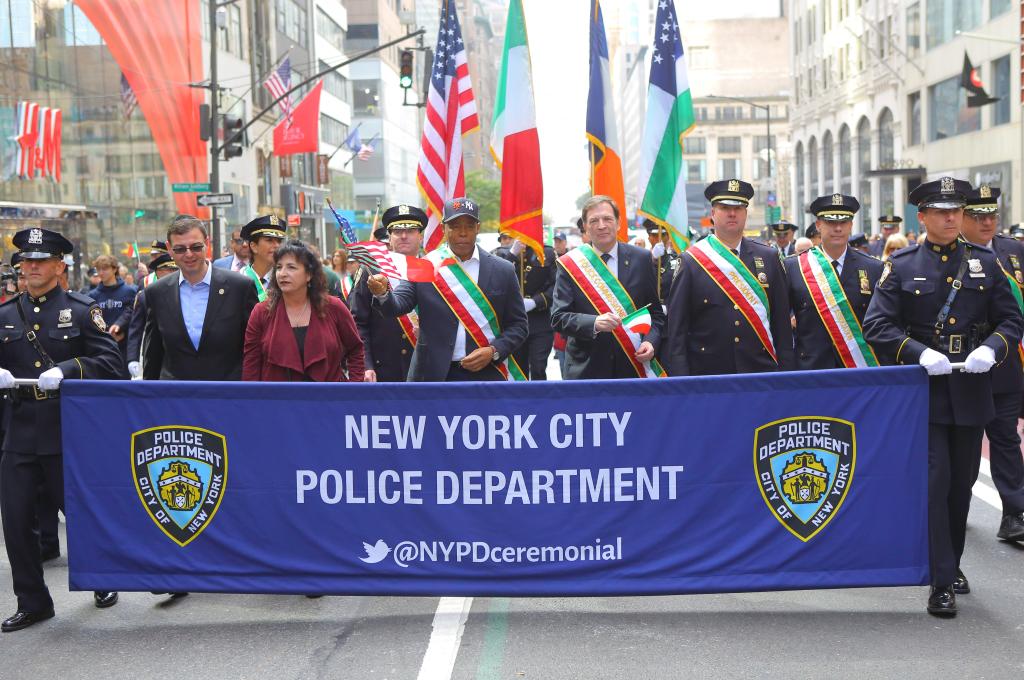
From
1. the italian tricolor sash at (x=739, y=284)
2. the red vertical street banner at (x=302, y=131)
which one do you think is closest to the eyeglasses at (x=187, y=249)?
Answer: the italian tricolor sash at (x=739, y=284)

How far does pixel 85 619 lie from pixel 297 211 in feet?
167

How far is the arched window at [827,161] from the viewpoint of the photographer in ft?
234

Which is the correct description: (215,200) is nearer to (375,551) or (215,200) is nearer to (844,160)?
(375,551)

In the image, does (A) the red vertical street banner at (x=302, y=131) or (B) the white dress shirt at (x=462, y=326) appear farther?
(A) the red vertical street banner at (x=302, y=131)

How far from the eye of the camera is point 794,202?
8225 centimetres

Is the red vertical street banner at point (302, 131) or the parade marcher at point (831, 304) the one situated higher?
the red vertical street banner at point (302, 131)

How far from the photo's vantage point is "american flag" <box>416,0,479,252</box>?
30.2 ft

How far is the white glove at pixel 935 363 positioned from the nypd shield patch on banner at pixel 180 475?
3301 mm

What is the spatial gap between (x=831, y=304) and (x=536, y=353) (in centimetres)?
399

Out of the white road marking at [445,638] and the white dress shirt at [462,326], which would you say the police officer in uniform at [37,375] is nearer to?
the white road marking at [445,638]

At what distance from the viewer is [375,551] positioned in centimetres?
564

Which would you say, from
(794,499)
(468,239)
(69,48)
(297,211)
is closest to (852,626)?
(794,499)

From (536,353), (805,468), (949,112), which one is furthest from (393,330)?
(949,112)

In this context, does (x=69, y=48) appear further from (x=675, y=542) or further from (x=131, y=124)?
(x=675, y=542)
